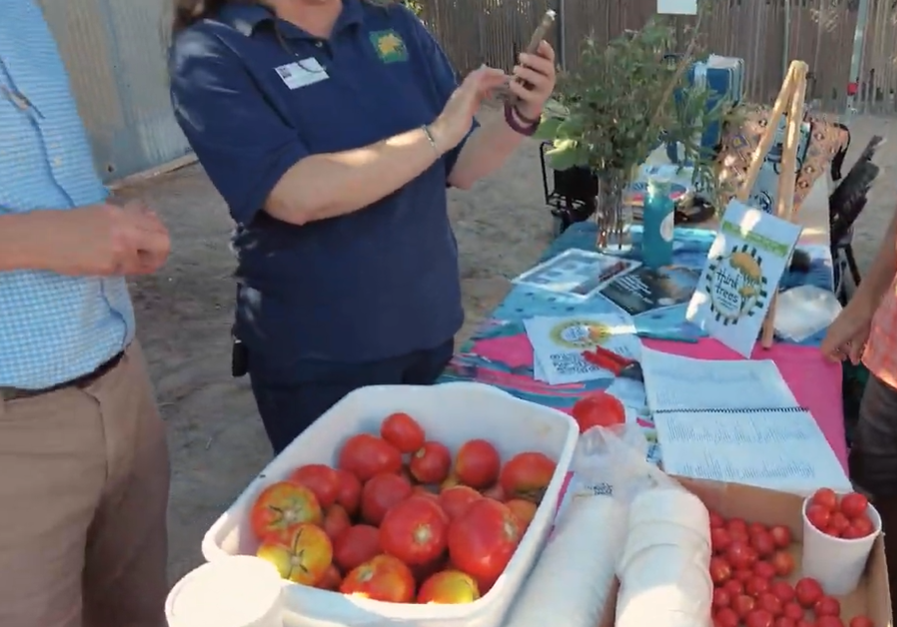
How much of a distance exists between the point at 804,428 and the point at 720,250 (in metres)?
0.47

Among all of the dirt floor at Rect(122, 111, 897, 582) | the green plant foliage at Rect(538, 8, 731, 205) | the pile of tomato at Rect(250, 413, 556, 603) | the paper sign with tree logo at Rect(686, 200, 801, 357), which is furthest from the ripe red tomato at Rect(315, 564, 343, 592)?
the dirt floor at Rect(122, 111, 897, 582)

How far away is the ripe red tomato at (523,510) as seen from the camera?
96 centimetres

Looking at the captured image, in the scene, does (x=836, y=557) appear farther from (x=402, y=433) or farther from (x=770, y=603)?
(x=402, y=433)

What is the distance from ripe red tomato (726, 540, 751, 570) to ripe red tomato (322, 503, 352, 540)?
1.64 feet

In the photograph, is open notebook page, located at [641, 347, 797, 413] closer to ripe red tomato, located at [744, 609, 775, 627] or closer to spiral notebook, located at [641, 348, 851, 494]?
spiral notebook, located at [641, 348, 851, 494]

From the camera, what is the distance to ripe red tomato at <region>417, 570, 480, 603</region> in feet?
2.81

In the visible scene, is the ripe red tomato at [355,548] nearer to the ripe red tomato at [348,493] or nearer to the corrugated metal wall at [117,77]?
the ripe red tomato at [348,493]

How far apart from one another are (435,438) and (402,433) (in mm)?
73

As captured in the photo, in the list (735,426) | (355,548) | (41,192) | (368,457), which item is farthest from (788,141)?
(41,192)

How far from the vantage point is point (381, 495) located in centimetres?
103

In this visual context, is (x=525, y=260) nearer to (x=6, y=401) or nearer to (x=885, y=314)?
(x=885, y=314)

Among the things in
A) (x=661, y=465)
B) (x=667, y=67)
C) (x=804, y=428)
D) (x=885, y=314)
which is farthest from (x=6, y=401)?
(x=667, y=67)

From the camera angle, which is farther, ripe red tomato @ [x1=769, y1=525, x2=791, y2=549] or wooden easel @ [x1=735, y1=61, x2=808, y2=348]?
wooden easel @ [x1=735, y1=61, x2=808, y2=348]

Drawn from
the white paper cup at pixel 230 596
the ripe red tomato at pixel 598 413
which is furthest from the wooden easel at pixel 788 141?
the white paper cup at pixel 230 596
